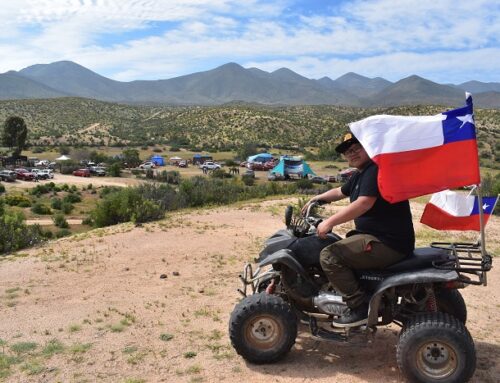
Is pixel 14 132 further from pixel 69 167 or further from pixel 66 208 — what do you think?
pixel 66 208

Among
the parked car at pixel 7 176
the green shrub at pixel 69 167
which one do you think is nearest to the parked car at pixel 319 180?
the parked car at pixel 7 176

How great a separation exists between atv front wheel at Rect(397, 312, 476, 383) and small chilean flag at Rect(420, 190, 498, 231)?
113 cm

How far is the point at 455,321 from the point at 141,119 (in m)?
134

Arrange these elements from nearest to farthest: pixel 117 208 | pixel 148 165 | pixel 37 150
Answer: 1. pixel 117 208
2. pixel 148 165
3. pixel 37 150

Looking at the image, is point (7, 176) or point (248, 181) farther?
point (7, 176)

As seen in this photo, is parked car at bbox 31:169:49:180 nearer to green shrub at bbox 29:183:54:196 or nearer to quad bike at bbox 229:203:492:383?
green shrub at bbox 29:183:54:196

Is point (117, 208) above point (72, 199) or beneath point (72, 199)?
above

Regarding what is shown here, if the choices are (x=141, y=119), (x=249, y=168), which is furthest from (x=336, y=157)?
(x=141, y=119)

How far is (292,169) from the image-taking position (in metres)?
50.8

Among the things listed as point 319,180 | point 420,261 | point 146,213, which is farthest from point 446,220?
point 319,180

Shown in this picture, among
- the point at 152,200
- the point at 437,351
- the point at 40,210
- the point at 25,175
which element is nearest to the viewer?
the point at 437,351

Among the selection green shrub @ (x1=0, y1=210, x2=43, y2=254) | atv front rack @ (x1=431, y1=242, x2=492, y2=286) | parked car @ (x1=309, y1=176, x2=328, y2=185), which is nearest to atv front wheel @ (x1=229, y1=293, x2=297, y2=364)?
atv front rack @ (x1=431, y1=242, x2=492, y2=286)

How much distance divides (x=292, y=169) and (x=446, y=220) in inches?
1794

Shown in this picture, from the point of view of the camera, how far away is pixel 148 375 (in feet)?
16.5
